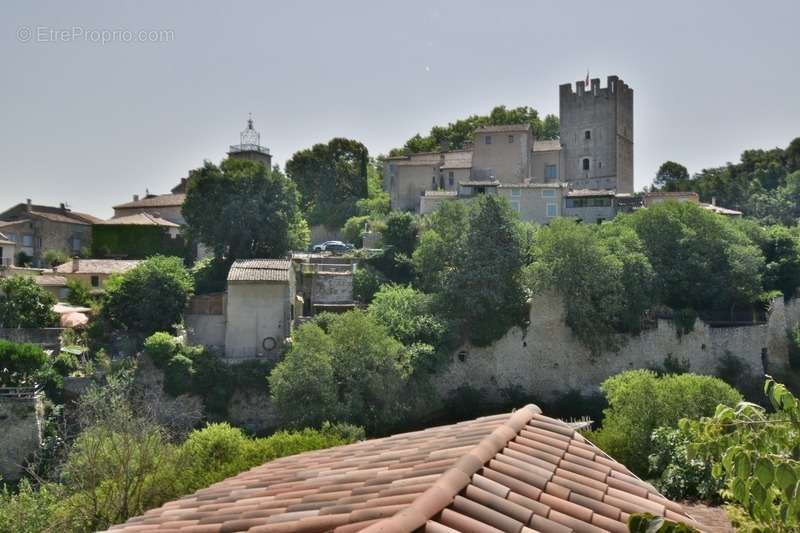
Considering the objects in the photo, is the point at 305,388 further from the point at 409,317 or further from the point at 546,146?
the point at 546,146

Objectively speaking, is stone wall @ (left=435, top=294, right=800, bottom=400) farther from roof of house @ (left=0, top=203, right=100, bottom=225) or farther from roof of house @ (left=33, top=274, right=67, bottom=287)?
roof of house @ (left=0, top=203, right=100, bottom=225)

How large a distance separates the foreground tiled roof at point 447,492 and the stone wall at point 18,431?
2493 centimetres

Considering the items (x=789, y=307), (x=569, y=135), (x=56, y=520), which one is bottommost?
(x=56, y=520)

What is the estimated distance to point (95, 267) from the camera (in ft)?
139

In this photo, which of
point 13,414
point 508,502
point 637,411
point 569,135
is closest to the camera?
point 508,502

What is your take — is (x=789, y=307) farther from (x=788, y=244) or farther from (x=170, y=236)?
(x=170, y=236)

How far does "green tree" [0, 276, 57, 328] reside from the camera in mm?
34594

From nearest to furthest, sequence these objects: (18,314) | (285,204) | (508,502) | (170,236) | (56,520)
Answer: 1. (508,502)
2. (56,520)
3. (18,314)
4. (285,204)
5. (170,236)

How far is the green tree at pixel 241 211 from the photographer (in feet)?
127

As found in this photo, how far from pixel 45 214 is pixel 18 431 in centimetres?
2648

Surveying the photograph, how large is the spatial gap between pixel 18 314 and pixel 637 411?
26046 mm

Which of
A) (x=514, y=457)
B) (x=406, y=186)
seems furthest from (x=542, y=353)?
(x=514, y=457)

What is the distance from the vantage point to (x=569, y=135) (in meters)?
59.0

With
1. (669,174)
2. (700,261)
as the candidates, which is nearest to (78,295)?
(700,261)
